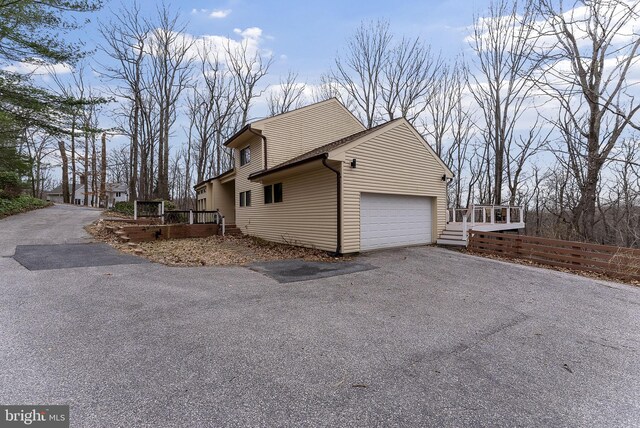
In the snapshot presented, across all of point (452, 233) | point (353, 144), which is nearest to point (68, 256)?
point (353, 144)

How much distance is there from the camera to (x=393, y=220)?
10539 millimetres

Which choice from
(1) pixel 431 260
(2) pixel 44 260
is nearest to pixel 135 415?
(2) pixel 44 260

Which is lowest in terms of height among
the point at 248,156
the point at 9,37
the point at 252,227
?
the point at 252,227

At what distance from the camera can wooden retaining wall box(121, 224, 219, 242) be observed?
1131 centimetres

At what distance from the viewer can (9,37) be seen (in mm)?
10203

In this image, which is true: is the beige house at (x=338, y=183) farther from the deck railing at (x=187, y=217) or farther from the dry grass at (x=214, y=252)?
the deck railing at (x=187, y=217)

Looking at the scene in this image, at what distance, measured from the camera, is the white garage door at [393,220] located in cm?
979

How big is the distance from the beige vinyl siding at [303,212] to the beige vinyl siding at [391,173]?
513mm

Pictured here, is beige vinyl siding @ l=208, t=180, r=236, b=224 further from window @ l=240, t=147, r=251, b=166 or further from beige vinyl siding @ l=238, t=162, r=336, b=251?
beige vinyl siding @ l=238, t=162, r=336, b=251

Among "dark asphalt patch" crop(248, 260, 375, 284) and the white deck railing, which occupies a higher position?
the white deck railing

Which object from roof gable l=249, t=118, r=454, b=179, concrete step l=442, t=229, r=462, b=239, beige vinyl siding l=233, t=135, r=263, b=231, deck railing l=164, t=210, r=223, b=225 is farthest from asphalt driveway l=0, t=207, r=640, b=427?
deck railing l=164, t=210, r=223, b=225

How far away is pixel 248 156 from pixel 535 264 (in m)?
11.9

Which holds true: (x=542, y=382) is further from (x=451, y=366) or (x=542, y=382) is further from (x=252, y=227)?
(x=252, y=227)

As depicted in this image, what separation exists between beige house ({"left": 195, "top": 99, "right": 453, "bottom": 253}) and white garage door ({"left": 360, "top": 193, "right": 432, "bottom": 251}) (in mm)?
34
